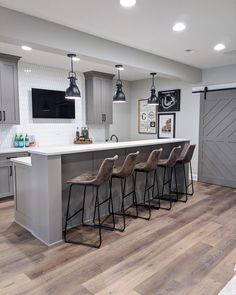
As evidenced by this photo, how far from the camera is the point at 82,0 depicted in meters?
2.43

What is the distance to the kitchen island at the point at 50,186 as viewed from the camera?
280cm

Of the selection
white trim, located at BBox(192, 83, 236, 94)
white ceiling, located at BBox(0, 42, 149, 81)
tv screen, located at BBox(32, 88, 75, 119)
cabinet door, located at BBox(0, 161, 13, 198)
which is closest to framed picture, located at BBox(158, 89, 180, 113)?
white trim, located at BBox(192, 83, 236, 94)

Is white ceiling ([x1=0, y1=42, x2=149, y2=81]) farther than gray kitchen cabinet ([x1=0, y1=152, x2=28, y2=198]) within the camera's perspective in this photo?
No

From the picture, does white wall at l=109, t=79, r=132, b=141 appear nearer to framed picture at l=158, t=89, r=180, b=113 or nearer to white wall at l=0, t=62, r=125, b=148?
white wall at l=0, t=62, r=125, b=148

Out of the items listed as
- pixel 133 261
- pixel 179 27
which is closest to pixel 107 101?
pixel 179 27

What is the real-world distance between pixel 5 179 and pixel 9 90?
5.27 feet

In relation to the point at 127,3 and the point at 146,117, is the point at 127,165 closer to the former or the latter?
the point at 127,3

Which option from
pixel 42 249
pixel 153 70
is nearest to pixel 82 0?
pixel 153 70

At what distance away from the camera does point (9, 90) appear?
448 centimetres

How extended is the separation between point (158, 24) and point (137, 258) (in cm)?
271

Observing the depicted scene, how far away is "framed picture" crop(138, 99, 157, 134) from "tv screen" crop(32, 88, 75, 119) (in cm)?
212

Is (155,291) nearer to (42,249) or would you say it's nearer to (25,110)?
(42,249)

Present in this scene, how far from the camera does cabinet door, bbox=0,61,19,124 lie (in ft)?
14.4

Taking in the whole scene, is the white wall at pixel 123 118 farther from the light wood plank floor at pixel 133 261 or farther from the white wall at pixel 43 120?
the light wood plank floor at pixel 133 261
